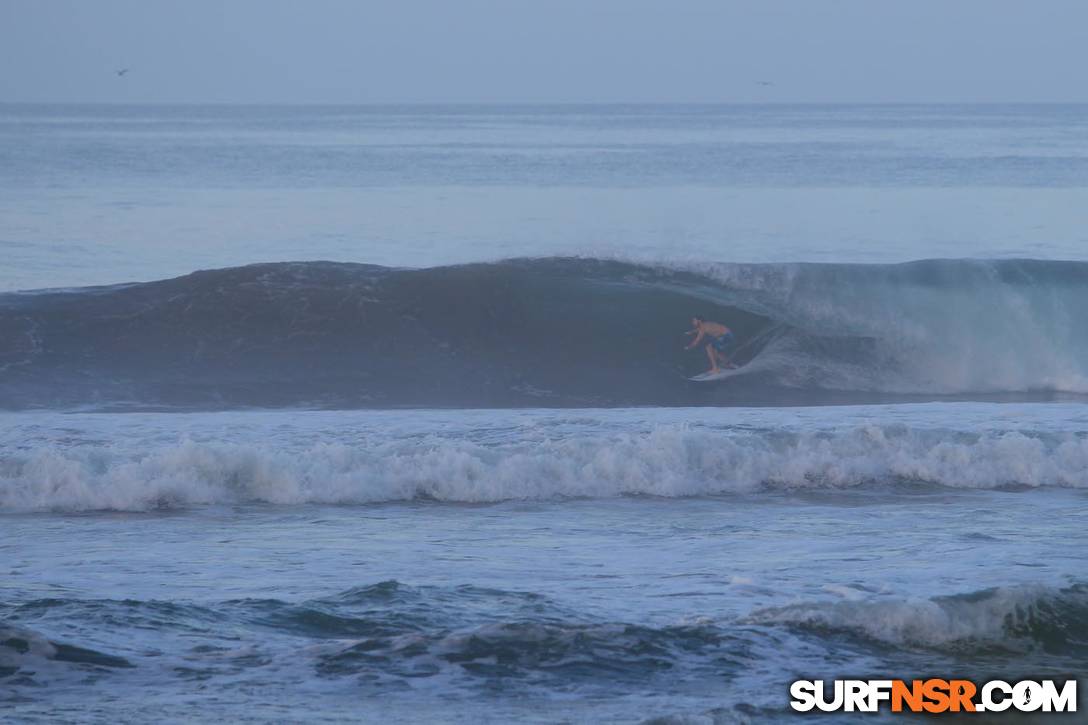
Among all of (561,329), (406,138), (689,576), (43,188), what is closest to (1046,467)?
(689,576)

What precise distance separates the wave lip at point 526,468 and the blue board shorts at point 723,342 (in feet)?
16.4

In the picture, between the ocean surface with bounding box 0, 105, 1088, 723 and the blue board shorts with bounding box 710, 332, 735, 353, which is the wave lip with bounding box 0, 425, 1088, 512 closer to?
the ocean surface with bounding box 0, 105, 1088, 723

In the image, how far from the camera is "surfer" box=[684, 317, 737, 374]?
16562 mm

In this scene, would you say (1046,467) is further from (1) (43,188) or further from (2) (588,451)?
(1) (43,188)

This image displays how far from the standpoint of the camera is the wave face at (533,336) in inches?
606

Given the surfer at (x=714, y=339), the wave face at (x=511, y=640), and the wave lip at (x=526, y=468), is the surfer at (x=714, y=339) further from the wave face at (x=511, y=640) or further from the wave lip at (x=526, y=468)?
the wave face at (x=511, y=640)

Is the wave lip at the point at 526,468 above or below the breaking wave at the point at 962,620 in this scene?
above

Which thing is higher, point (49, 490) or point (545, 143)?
point (545, 143)

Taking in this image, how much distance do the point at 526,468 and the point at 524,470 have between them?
3 cm

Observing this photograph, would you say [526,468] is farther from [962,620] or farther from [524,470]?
[962,620]

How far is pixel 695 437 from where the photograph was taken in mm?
11422

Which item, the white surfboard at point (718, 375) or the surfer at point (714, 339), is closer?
the white surfboard at point (718, 375)

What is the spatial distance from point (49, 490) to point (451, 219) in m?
20.9

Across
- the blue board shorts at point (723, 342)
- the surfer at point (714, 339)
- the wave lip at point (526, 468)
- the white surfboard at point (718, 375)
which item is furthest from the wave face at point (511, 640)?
the blue board shorts at point (723, 342)
